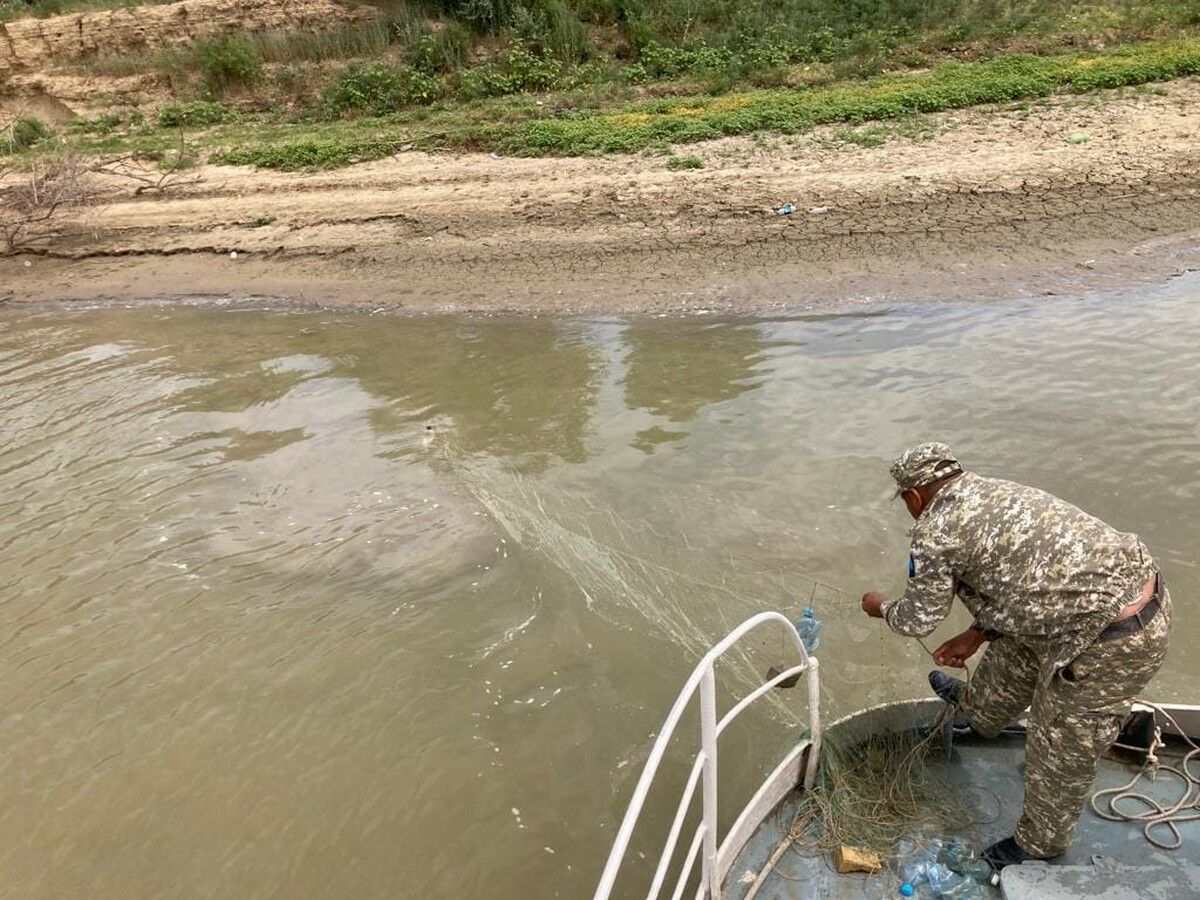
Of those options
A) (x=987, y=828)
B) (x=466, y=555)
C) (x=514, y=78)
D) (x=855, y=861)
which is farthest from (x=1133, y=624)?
(x=514, y=78)

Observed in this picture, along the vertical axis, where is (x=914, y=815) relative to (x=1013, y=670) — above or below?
below

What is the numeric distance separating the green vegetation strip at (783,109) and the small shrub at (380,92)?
226 cm

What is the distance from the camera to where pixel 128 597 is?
20.2 feet

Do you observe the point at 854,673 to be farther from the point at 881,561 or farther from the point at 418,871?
the point at 418,871

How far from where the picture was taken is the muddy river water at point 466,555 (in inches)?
178

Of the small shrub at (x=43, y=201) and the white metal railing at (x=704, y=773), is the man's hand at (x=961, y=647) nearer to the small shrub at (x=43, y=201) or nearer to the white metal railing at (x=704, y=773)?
the white metal railing at (x=704, y=773)

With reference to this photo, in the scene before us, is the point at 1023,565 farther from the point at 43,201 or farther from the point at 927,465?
the point at 43,201

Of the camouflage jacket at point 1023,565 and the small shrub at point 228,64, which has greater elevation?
the small shrub at point 228,64

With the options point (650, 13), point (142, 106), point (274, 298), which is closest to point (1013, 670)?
point (274, 298)

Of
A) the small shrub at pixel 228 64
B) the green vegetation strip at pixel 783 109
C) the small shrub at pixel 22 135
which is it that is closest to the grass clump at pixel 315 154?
the green vegetation strip at pixel 783 109

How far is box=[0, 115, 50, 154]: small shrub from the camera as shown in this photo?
1855 cm

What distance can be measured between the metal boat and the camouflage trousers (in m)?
0.22

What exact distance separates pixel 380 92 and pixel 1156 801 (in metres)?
18.3

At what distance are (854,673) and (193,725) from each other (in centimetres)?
401
